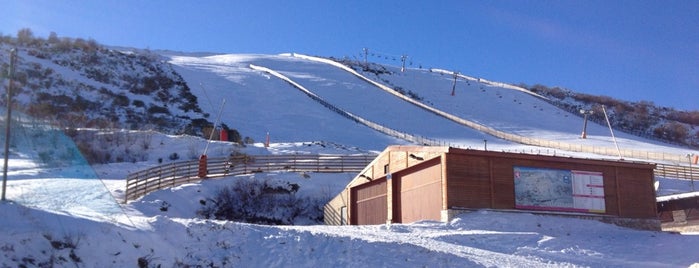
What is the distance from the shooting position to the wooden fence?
34875 millimetres

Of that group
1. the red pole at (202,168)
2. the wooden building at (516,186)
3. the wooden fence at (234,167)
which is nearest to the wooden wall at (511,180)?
the wooden building at (516,186)

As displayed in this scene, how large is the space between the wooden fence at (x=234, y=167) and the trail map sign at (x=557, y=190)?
17.6 m

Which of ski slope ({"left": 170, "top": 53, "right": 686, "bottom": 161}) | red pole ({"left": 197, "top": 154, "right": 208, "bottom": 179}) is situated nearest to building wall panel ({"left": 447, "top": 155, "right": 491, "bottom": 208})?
red pole ({"left": 197, "top": 154, "right": 208, "bottom": 179})

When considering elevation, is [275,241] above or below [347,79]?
below

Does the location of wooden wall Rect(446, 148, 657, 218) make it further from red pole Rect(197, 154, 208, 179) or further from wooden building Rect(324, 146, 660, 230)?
red pole Rect(197, 154, 208, 179)

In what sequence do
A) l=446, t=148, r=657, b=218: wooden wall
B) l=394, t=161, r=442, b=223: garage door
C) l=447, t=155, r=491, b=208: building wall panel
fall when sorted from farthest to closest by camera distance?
l=394, t=161, r=442, b=223: garage door, l=446, t=148, r=657, b=218: wooden wall, l=447, t=155, r=491, b=208: building wall panel

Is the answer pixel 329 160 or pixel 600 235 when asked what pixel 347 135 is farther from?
pixel 600 235

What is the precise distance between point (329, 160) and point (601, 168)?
2088cm

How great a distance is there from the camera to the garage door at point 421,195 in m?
25.2

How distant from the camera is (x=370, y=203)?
31.9 metres

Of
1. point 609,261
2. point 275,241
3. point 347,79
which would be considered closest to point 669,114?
point 347,79

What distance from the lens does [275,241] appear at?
13.9 metres

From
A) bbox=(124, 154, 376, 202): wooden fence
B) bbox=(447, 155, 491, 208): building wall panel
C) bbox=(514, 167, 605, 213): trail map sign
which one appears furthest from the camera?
bbox=(124, 154, 376, 202): wooden fence

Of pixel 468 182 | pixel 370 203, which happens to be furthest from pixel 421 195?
pixel 370 203
